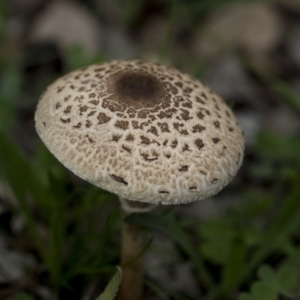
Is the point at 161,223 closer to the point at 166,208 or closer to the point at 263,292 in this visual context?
the point at 166,208

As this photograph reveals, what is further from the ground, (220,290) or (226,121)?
(226,121)

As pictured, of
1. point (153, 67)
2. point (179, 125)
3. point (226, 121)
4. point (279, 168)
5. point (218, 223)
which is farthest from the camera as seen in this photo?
point (279, 168)

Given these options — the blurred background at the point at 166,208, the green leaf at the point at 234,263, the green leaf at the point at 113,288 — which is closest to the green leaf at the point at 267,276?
the blurred background at the point at 166,208

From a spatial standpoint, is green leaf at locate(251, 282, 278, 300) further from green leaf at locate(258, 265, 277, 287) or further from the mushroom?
the mushroom

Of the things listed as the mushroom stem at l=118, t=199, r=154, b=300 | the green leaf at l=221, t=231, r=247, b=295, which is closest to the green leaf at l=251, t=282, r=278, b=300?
the green leaf at l=221, t=231, r=247, b=295

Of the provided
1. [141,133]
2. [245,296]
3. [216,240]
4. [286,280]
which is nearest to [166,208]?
[216,240]

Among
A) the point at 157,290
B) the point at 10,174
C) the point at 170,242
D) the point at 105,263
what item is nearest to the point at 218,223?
the point at 170,242

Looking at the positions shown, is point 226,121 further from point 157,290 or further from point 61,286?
point 61,286
